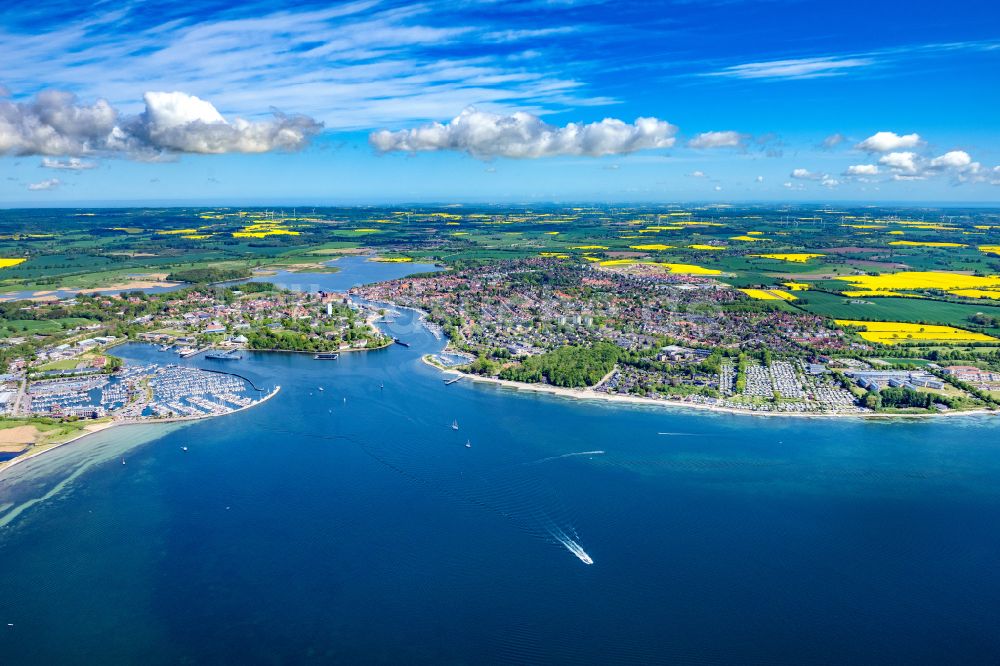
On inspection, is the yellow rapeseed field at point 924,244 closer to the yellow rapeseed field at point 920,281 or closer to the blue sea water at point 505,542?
the yellow rapeseed field at point 920,281

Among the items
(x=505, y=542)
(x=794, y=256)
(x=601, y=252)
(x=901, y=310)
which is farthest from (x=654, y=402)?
(x=794, y=256)

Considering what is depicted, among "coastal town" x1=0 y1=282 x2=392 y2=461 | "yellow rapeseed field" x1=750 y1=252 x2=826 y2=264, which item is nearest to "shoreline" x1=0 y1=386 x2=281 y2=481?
"coastal town" x1=0 y1=282 x2=392 y2=461

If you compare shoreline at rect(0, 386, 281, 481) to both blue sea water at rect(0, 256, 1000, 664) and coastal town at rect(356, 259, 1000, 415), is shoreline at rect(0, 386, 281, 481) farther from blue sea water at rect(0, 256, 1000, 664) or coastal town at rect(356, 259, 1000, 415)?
coastal town at rect(356, 259, 1000, 415)

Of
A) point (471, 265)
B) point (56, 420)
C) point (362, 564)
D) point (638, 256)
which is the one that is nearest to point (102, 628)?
point (362, 564)

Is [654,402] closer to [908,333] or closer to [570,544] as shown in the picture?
[570,544]

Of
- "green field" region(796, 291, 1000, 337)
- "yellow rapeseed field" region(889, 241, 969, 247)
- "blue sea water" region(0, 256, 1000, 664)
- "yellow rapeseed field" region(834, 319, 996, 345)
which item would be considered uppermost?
"yellow rapeseed field" region(889, 241, 969, 247)

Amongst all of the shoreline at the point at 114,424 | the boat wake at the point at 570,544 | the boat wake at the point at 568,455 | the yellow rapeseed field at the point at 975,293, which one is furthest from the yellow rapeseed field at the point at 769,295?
the shoreline at the point at 114,424
